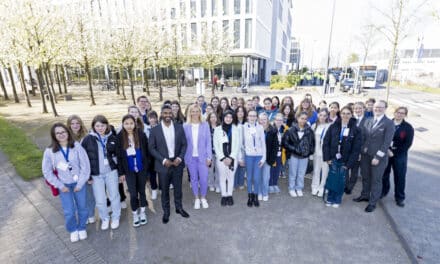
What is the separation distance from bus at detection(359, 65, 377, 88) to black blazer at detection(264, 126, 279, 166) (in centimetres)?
3065

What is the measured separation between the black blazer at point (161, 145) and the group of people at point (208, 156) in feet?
0.06

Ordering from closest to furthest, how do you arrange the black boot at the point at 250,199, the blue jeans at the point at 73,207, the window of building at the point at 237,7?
the blue jeans at the point at 73,207, the black boot at the point at 250,199, the window of building at the point at 237,7

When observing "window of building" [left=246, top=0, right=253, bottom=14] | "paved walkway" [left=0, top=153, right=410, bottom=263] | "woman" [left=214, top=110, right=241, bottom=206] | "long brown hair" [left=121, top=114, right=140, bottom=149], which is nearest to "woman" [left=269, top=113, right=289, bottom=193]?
"paved walkway" [left=0, top=153, right=410, bottom=263]

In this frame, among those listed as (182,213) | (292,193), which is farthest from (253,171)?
(182,213)

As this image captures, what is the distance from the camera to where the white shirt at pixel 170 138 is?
4.29 metres

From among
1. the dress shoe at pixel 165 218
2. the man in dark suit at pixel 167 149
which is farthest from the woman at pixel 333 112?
the dress shoe at pixel 165 218

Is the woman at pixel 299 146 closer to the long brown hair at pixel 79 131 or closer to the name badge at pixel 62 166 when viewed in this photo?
the long brown hair at pixel 79 131

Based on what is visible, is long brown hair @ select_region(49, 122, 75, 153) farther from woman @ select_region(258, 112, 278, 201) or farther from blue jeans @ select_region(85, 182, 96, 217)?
woman @ select_region(258, 112, 278, 201)

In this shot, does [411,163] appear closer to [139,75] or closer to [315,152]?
[315,152]

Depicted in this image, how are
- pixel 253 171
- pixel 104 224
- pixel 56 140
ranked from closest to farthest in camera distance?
pixel 56 140
pixel 104 224
pixel 253 171

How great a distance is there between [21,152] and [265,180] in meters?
8.24

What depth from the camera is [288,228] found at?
4285 millimetres

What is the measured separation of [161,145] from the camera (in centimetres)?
424

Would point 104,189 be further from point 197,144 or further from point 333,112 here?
point 333,112
